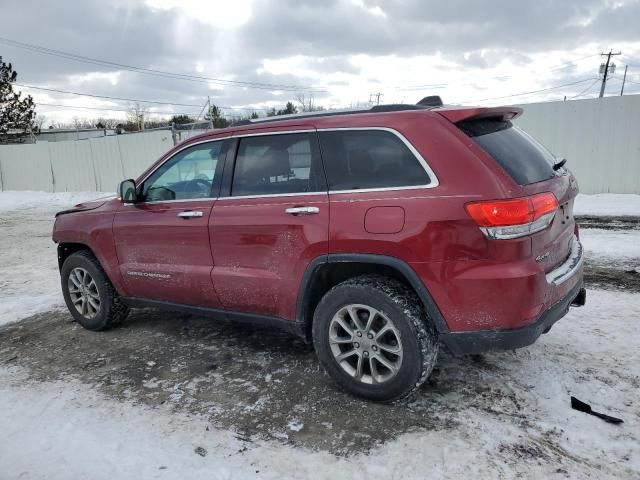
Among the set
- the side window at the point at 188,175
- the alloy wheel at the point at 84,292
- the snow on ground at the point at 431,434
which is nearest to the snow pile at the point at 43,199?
the alloy wheel at the point at 84,292

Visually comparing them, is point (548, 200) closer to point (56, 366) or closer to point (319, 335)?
point (319, 335)

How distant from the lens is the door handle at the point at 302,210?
129 inches

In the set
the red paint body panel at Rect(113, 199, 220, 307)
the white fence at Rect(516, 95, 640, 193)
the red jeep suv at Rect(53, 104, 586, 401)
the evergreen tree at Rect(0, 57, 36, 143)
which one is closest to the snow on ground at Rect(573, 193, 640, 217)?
the white fence at Rect(516, 95, 640, 193)

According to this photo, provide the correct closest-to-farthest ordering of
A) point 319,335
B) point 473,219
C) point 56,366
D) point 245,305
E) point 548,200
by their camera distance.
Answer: point 473,219 < point 548,200 < point 319,335 < point 245,305 < point 56,366

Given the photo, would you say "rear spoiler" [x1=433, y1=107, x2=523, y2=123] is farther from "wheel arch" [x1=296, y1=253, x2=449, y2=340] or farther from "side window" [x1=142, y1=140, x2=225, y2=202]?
"side window" [x1=142, y1=140, x2=225, y2=202]

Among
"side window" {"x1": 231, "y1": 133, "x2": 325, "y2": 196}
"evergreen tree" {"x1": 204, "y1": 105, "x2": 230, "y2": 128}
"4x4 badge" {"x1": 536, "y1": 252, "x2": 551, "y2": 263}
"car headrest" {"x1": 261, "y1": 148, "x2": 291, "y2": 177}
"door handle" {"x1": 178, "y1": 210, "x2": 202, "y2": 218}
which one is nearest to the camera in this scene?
"4x4 badge" {"x1": 536, "y1": 252, "x2": 551, "y2": 263}

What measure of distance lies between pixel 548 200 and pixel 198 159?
262 centimetres

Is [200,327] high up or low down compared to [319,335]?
down

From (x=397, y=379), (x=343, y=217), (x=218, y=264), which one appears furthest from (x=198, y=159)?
(x=397, y=379)

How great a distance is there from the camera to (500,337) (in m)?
2.88

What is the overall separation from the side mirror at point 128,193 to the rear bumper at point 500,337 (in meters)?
2.82

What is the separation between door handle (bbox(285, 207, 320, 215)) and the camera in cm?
329

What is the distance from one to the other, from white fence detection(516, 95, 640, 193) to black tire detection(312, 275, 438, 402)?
10.3 metres

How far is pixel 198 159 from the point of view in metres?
4.13
